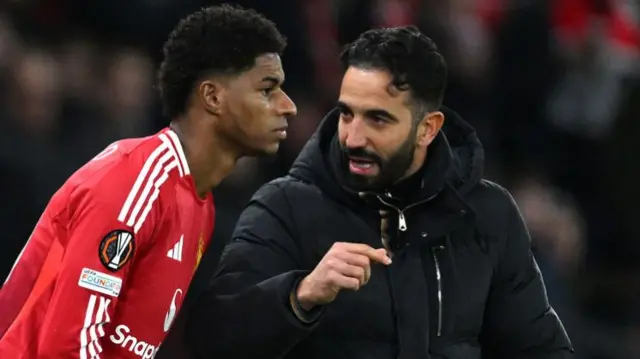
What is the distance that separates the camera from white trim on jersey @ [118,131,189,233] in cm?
365

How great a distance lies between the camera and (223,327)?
4008 mm

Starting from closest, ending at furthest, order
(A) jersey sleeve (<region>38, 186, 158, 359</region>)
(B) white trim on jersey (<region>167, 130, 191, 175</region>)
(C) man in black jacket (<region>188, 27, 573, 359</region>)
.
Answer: (A) jersey sleeve (<region>38, 186, 158, 359</region>), (B) white trim on jersey (<region>167, 130, 191, 175</region>), (C) man in black jacket (<region>188, 27, 573, 359</region>)

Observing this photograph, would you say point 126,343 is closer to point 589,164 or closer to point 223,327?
point 223,327

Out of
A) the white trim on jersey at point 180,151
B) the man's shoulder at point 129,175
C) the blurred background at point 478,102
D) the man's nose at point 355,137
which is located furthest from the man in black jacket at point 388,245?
the blurred background at point 478,102

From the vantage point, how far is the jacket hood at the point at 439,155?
4.23m

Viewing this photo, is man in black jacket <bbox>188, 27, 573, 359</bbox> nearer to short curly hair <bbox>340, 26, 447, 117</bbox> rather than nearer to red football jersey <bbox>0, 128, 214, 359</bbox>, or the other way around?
short curly hair <bbox>340, 26, 447, 117</bbox>

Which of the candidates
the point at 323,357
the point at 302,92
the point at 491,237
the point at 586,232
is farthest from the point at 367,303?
the point at 586,232

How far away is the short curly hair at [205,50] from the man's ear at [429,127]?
1.80ft

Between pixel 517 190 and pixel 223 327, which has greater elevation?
pixel 223 327

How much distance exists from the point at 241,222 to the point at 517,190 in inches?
166

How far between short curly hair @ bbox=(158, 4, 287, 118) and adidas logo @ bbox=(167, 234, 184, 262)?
1.36ft

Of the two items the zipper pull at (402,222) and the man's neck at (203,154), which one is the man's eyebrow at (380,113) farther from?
the man's neck at (203,154)

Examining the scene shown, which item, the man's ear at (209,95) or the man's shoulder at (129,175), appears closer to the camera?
the man's shoulder at (129,175)

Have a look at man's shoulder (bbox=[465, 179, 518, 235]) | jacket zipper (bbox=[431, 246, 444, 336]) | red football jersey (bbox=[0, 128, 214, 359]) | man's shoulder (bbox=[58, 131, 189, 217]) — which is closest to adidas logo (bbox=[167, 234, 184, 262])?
red football jersey (bbox=[0, 128, 214, 359])
